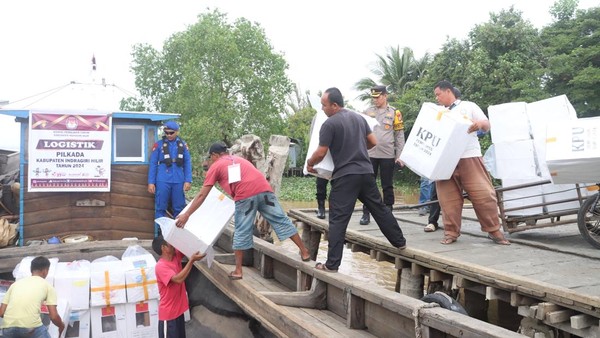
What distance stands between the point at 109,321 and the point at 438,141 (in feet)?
14.1

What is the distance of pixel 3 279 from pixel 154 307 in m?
1.94

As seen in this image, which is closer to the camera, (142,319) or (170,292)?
(170,292)

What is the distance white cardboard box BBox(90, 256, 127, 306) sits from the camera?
20.1ft

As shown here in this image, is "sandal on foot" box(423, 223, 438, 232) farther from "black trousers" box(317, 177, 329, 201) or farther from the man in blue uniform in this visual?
the man in blue uniform

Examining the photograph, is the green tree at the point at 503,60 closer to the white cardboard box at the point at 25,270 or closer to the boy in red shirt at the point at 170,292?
the boy in red shirt at the point at 170,292

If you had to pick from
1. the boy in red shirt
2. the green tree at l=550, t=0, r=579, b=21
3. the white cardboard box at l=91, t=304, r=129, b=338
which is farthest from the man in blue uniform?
the green tree at l=550, t=0, r=579, b=21

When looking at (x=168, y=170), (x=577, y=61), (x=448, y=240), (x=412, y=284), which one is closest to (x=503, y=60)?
(x=577, y=61)

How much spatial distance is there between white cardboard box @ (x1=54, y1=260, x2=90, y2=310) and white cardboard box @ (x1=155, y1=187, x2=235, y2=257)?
160cm

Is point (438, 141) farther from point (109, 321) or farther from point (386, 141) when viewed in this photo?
point (109, 321)

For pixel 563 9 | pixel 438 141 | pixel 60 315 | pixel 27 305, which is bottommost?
pixel 60 315

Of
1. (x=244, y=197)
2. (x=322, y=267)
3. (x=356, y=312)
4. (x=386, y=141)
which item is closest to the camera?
(x=356, y=312)

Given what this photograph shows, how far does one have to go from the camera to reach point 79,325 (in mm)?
6141

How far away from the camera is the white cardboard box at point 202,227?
5.07 m

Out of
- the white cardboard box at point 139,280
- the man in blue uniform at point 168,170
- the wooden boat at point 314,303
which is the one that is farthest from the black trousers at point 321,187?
the white cardboard box at point 139,280
